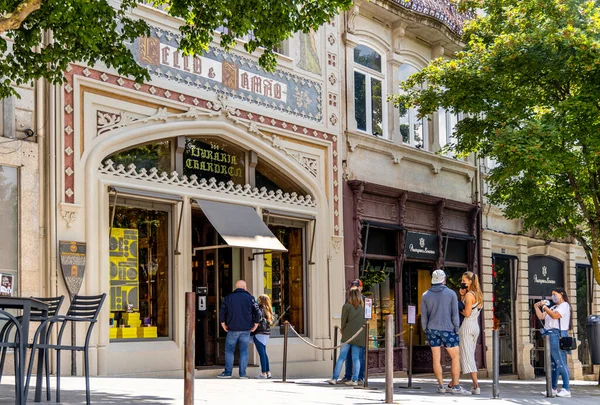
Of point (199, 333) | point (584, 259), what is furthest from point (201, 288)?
point (584, 259)

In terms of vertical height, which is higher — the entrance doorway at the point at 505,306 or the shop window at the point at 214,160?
the shop window at the point at 214,160

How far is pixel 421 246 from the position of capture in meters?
24.3

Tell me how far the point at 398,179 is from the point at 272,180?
4434 millimetres

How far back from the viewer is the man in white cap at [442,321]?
14.8 m

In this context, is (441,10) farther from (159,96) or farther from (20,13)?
(20,13)

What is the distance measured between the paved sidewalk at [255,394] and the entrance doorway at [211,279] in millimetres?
3364

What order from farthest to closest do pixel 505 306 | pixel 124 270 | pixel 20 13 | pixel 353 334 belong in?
pixel 505 306 → pixel 124 270 → pixel 353 334 → pixel 20 13

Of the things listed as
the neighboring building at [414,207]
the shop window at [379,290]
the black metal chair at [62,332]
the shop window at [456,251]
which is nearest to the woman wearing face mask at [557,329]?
the neighboring building at [414,207]

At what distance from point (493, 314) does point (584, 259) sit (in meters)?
6.55

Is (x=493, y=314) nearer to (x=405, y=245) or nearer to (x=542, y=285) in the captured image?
(x=542, y=285)

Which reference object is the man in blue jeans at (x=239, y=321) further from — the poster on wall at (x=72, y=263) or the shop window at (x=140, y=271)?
the poster on wall at (x=72, y=263)

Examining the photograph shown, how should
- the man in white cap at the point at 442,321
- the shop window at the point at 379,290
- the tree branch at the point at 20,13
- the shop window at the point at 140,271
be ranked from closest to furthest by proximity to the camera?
the tree branch at the point at 20,13
the man in white cap at the point at 442,321
the shop window at the point at 140,271
the shop window at the point at 379,290

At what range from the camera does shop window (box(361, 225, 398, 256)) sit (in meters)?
22.5

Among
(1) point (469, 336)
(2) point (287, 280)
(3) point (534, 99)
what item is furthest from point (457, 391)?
(3) point (534, 99)
